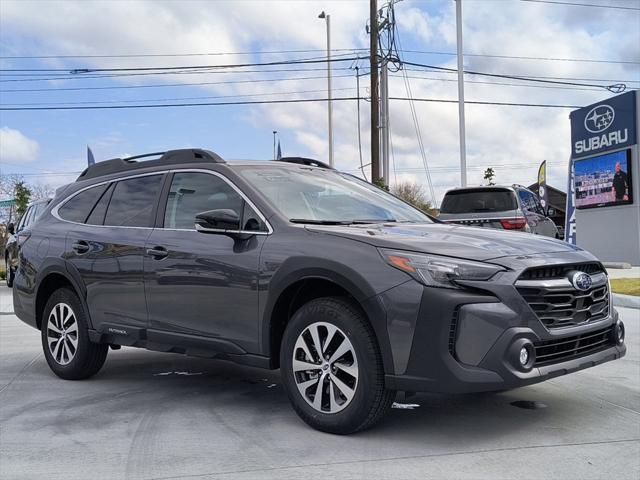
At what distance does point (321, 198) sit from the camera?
4977 mm

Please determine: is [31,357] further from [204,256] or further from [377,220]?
[377,220]

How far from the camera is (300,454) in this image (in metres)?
3.78

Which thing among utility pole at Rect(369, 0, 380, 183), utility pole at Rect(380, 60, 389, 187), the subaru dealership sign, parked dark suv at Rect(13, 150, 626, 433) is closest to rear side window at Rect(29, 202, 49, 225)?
parked dark suv at Rect(13, 150, 626, 433)

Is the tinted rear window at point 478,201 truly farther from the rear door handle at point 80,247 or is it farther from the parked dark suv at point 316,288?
the rear door handle at point 80,247

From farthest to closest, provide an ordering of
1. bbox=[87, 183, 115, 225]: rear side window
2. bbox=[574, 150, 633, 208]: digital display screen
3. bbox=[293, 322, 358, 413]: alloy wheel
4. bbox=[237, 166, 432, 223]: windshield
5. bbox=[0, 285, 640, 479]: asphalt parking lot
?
1. bbox=[574, 150, 633, 208]: digital display screen
2. bbox=[87, 183, 115, 225]: rear side window
3. bbox=[237, 166, 432, 223]: windshield
4. bbox=[293, 322, 358, 413]: alloy wheel
5. bbox=[0, 285, 640, 479]: asphalt parking lot

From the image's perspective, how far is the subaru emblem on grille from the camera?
3.98 meters

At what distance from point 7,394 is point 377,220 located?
3.32 meters

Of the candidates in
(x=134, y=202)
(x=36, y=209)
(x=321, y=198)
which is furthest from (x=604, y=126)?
(x=134, y=202)

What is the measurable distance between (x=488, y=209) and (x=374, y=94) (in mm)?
10662

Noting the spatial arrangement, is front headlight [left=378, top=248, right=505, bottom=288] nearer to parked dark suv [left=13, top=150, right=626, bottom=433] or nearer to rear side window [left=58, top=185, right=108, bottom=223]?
parked dark suv [left=13, top=150, right=626, bottom=433]

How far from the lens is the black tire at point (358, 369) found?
3834 mm

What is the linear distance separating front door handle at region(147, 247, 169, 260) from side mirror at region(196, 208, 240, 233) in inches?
16.8

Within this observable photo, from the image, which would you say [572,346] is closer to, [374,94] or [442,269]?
[442,269]

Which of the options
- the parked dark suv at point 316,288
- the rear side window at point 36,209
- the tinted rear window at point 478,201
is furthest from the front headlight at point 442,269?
the rear side window at point 36,209
